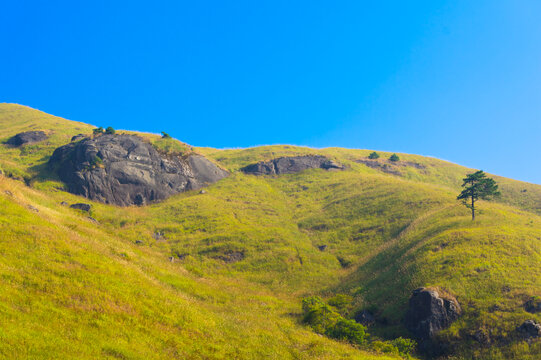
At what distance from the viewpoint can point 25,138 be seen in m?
66.2

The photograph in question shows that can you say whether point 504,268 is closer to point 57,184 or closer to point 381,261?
point 381,261

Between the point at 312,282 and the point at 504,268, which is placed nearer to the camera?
the point at 504,268

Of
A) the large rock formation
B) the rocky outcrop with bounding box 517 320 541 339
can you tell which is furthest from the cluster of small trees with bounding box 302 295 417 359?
the large rock formation

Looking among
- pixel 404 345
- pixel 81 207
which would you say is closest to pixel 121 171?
pixel 81 207

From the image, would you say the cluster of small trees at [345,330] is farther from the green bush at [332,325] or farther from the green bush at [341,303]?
the green bush at [341,303]

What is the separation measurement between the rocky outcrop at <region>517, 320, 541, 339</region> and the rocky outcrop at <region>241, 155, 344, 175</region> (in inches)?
2414

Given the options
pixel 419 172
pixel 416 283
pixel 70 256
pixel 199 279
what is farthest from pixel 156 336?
pixel 419 172

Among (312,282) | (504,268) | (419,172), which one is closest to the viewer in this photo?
(504,268)

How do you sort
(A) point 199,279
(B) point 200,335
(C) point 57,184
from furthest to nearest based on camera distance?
(C) point 57,184 → (A) point 199,279 → (B) point 200,335

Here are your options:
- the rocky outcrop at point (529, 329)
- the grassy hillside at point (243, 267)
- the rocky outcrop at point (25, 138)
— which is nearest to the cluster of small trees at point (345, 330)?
the grassy hillside at point (243, 267)

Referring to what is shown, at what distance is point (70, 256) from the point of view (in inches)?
644

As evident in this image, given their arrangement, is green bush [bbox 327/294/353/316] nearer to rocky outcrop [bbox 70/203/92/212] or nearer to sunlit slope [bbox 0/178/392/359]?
sunlit slope [bbox 0/178/392/359]

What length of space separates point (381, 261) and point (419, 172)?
211 feet

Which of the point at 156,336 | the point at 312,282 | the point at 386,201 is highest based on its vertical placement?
the point at 386,201
